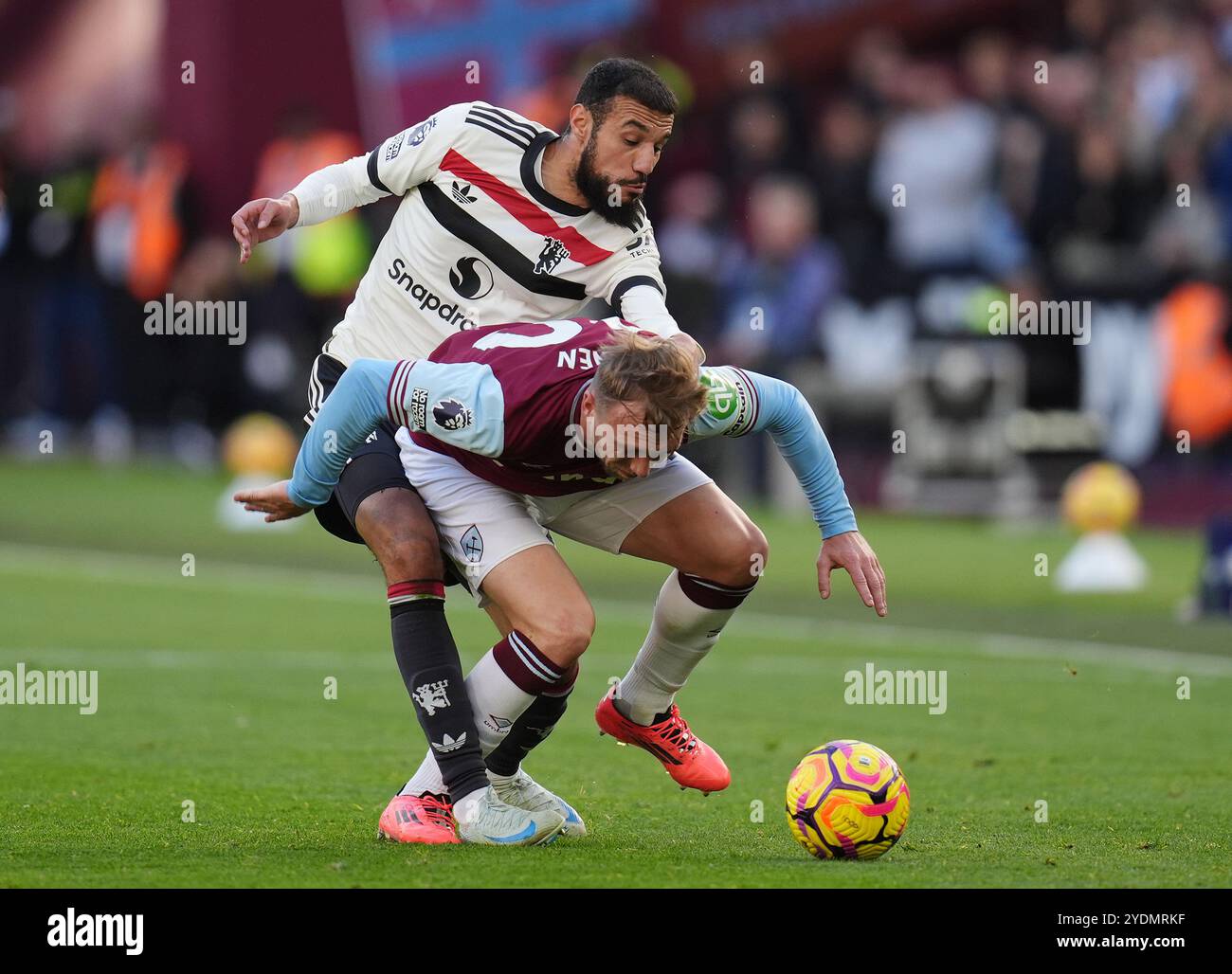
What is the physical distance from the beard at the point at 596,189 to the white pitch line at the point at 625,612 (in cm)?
460

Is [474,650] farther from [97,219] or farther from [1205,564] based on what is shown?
[97,219]

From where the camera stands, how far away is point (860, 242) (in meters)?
18.4

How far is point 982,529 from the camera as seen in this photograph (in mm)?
16703

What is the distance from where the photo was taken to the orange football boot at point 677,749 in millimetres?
6695

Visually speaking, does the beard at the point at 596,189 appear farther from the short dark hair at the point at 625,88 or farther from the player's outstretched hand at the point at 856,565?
the player's outstretched hand at the point at 856,565

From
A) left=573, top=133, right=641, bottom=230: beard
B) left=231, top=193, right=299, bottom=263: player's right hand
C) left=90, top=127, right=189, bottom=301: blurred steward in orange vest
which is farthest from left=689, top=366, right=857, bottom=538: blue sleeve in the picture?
left=90, top=127, right=189, bottom=301: blurred steward in orange vest

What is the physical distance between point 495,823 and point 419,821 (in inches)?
8.9

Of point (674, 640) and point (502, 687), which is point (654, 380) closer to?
point (502, 687)

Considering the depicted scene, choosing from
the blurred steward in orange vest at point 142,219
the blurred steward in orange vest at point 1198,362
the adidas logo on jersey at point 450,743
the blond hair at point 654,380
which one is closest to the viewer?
the blond hair at point 654,380

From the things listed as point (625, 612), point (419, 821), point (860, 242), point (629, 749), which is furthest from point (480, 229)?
point (860, 242)

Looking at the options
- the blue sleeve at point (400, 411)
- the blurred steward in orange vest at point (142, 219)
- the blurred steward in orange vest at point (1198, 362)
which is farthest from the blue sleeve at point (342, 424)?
the blurred steward in orange vest at point (142, 219)
